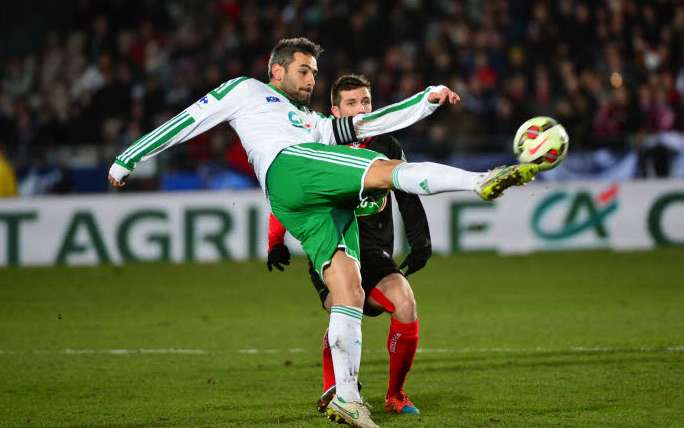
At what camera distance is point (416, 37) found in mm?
19281

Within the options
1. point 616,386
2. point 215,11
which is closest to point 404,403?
point 616,386

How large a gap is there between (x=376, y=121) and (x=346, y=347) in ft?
3.94

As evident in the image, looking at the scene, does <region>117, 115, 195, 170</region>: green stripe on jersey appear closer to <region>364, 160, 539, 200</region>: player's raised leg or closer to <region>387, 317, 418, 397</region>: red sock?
<region>364, 160, 539, 200</region>: player's raised leg

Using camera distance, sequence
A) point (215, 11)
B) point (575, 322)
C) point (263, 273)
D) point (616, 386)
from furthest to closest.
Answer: point (215, 11)
point (263, 273)
point (575, 322)
point (616, 386)

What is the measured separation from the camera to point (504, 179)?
4801mm

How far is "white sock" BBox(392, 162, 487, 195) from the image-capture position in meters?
4.98

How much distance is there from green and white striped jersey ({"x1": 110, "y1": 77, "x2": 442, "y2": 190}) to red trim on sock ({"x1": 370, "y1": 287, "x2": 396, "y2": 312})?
89 centimetres

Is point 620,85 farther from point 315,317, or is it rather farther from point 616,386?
point 616,386

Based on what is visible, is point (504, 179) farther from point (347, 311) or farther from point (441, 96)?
point (347, 311)

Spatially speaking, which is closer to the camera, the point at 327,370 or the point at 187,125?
the point at 187,125

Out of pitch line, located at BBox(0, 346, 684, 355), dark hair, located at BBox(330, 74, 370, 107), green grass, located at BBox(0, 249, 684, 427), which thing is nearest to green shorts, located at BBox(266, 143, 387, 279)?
green grass, located at BBox(0, 249, 684, 427)

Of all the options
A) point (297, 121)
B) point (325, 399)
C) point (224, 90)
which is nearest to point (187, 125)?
point (224, 90)

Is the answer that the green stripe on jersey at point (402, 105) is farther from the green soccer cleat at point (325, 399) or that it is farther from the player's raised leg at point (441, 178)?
the green soccer cleat at point (325, 399)

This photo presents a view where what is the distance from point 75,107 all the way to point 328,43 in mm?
4685
